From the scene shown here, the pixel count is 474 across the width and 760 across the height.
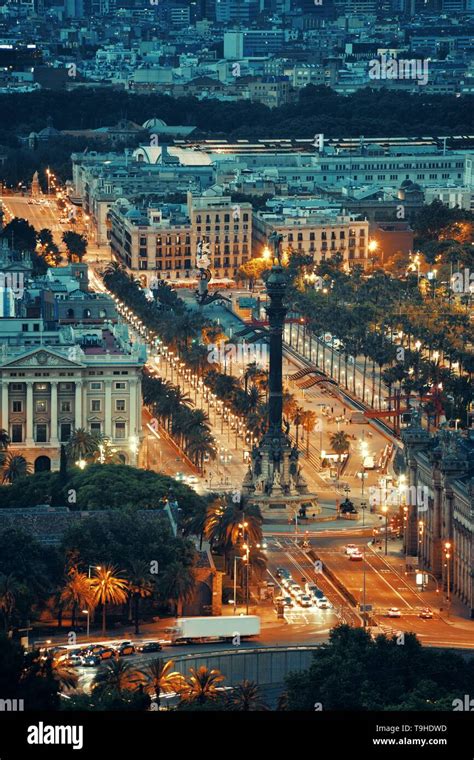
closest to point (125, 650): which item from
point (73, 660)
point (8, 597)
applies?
point (73, 660)

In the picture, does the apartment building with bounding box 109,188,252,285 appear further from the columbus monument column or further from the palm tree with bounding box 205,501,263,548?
the palm tree with bounding box 205,501,263,548

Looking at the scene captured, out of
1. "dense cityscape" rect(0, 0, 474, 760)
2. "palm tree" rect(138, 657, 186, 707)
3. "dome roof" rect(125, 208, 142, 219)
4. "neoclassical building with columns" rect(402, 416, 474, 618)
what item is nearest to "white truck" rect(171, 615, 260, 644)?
"dense cityscape" rect(0, 0, 474, 760)

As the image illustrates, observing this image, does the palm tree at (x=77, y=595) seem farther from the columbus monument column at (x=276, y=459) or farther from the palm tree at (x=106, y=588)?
the columbus monument column at (x=276, y=459)

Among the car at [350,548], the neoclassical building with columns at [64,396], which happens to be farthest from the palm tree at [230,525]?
the neoclassical building with columns at [64,396]

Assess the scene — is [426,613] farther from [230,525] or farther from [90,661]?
[90,661]

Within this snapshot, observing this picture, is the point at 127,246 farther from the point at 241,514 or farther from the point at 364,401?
the point at 241,514

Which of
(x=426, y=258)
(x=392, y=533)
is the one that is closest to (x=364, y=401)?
(x=392, y=533)

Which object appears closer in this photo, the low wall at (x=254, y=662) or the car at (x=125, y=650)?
the low wall at (x=254, y=662)
